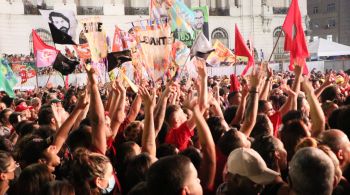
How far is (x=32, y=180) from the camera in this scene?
12.1ft

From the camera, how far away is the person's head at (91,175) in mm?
3633

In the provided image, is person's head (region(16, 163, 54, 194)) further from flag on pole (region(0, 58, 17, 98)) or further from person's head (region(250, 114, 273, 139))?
flag on pole (region(0, 58, 17, 98))

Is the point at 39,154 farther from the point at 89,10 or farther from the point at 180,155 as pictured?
the point at 89,10

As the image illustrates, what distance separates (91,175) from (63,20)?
8.77 meters

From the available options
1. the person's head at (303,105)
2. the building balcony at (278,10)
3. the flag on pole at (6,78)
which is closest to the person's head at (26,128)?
the person's head at (303,105)

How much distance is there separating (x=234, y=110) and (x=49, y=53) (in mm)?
10028

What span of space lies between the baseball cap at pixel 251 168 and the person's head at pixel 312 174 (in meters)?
0.22

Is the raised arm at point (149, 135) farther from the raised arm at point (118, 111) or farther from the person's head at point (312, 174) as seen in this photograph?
the person's head at point (312, 174)

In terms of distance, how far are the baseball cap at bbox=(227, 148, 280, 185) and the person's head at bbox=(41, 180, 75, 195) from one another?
1.10 meters

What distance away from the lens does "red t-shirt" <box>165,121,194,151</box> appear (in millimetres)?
5496

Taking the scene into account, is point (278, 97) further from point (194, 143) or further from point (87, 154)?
point (87, 154)

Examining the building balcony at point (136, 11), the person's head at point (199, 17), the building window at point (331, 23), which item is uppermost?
the building balcony at point (136, 11)

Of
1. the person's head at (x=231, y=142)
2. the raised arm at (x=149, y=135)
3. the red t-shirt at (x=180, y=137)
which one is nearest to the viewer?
the person's head at (x=231, y=142)

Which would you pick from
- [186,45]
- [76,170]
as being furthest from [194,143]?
[186,45]
